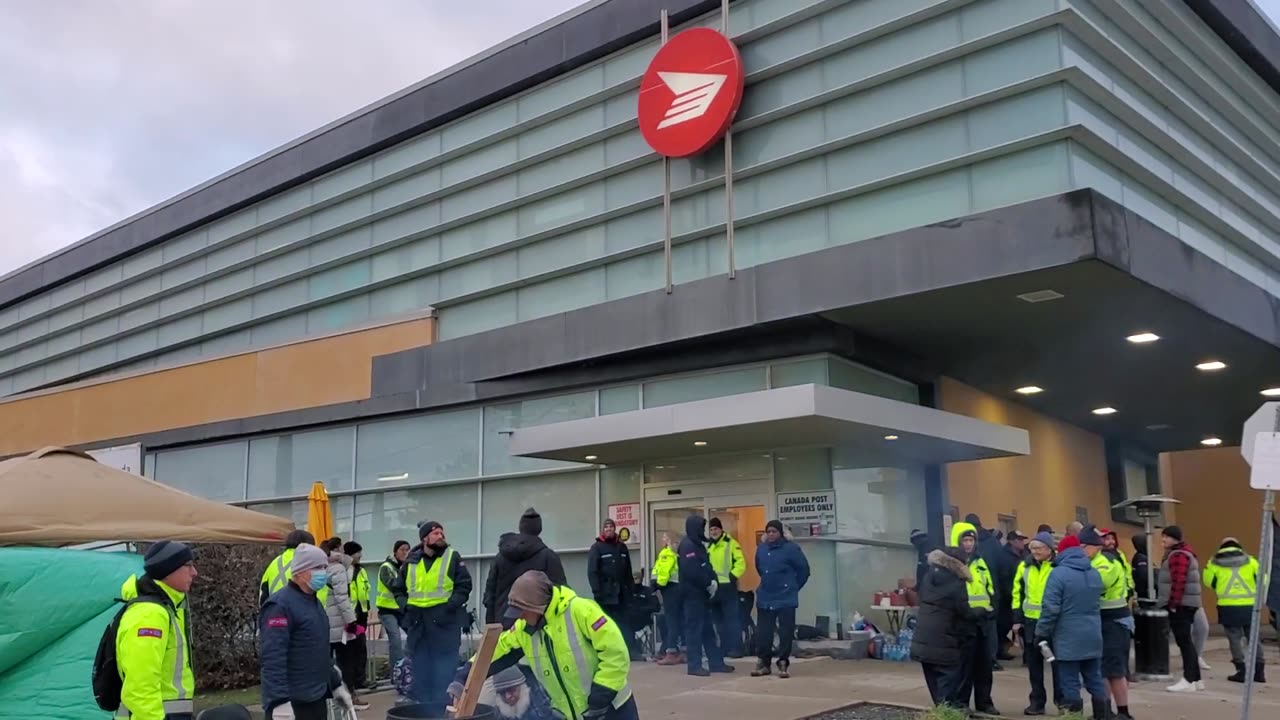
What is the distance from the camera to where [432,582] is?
11.1m

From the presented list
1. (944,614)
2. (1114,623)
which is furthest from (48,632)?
(1114,623)

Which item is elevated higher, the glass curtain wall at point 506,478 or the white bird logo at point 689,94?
the white bird logo at point 689,94

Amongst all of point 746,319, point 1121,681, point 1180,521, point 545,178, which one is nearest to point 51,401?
point 545,178

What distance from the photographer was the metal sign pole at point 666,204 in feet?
53.2

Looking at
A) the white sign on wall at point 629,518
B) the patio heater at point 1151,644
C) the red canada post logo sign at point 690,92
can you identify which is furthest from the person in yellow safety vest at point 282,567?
the patio heater at point 1151,644

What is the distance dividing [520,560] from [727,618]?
15.2ft

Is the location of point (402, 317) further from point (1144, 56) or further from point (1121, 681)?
point (1121, 681)

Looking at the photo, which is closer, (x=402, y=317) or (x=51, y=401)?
(x=402, y=317)

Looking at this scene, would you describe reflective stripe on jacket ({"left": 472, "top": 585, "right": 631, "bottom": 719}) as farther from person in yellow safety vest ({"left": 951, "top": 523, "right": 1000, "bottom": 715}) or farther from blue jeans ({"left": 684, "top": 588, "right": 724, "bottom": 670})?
blue jeans ({"left": 684, "top": 588, "right": 724, "bottom": 670})

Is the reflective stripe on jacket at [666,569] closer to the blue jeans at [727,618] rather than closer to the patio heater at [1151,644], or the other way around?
the blue jeans at [727,618]

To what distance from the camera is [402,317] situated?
20.6 meters

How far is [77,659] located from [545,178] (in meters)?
11.6

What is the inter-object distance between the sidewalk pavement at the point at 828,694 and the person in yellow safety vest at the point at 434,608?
0.68m

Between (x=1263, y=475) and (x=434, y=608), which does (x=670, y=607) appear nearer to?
(x=434, y=608)
